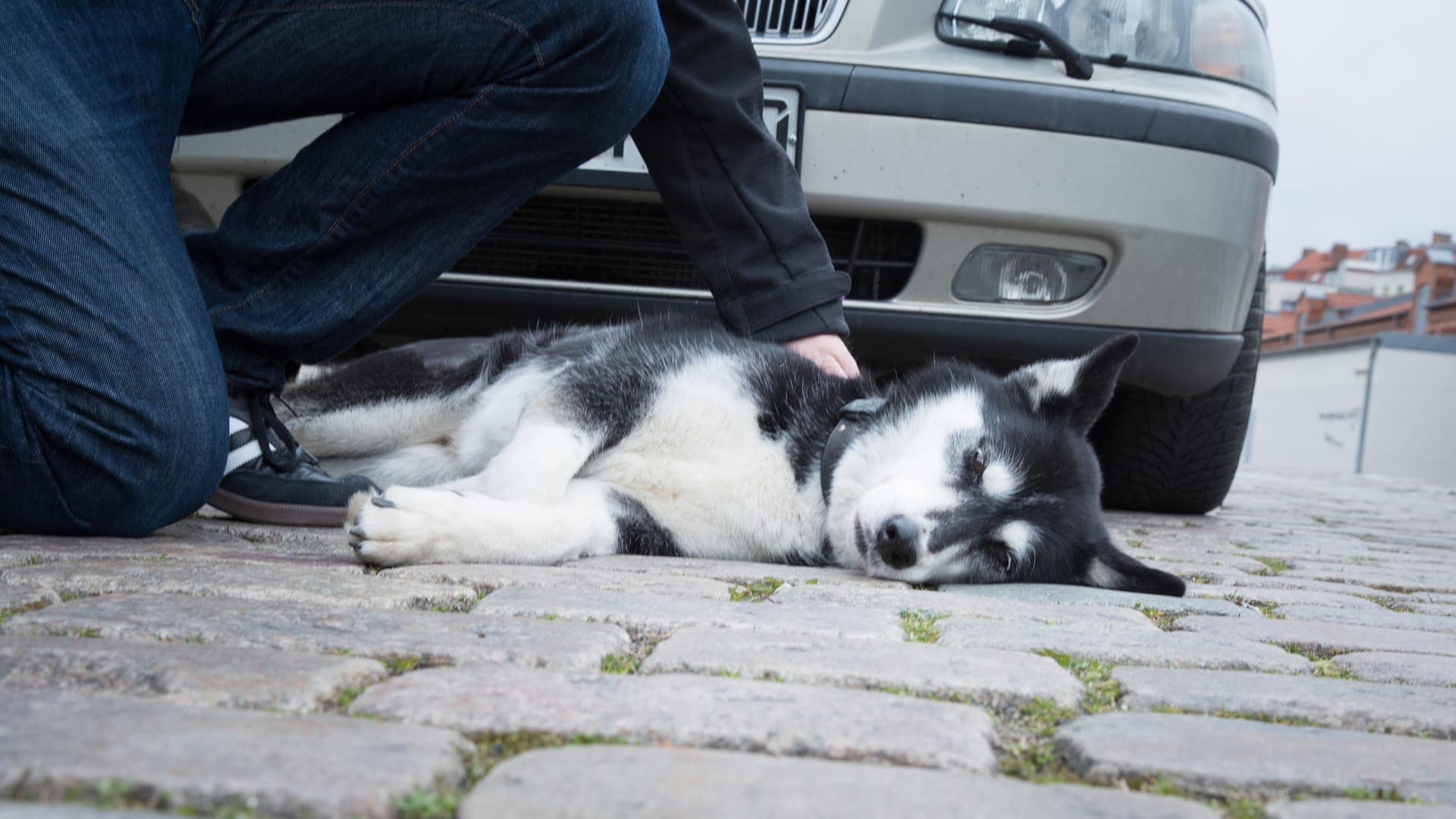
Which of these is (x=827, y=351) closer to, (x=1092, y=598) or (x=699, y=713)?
(x=1092, y=598)

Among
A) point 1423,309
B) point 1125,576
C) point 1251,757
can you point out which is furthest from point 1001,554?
point 1423,309

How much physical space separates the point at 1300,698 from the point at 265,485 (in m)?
2.16

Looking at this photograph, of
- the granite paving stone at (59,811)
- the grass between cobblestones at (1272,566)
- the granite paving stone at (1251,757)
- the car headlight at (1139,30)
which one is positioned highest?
the car headlight at (1139,30)

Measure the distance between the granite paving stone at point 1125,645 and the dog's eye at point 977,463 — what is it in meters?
0.83

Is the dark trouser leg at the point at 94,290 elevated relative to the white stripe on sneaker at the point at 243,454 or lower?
elevated

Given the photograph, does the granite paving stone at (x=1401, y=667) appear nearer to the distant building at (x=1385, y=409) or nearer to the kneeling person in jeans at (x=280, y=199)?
the kneeling person in jeans at (x=280, y=199)

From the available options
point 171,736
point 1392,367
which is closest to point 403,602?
point 171,736

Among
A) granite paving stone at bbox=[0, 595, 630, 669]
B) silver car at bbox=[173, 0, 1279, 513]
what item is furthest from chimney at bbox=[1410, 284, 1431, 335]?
granite paving stone at bbox=[0, 595, 630, 669]

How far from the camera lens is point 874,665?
153 cm

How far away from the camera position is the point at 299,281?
2.71 meters

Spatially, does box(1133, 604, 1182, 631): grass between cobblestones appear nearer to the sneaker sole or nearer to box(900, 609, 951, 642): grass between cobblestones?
box(900, 609, 951, 642): grass between cobblestones

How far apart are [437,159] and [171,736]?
186 centimetres

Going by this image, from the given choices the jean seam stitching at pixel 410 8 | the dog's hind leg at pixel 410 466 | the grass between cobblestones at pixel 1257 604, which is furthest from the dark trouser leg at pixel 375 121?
the grass between cobblestones at pixel 1257 604

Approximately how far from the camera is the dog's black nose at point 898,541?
2.52 metres
